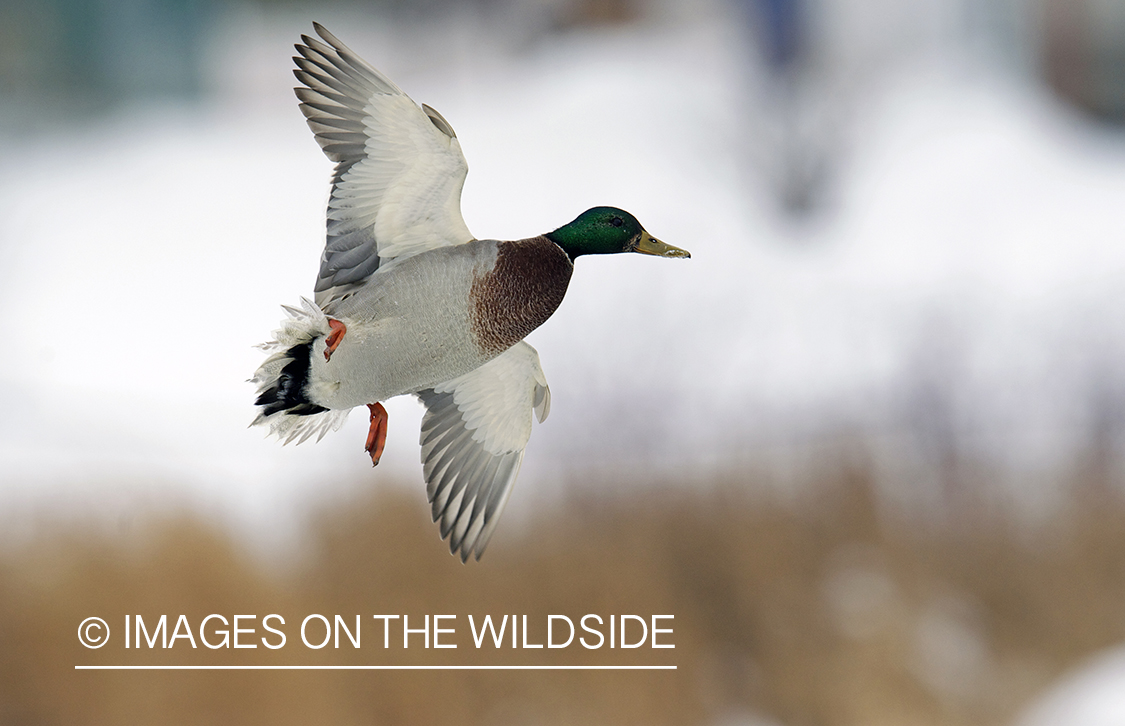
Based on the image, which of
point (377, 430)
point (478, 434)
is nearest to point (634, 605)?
point (478, 434)

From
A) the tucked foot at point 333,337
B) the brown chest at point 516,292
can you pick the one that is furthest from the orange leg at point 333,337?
the brown chest at point 516,292

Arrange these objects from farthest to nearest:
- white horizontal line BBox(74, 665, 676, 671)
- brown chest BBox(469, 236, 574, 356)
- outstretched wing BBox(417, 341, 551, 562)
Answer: white horizontal line BBox(74, 665, 676, 671)
outstretched wing BBox(417, 341, 551, 562)
brown chest BBox(469, 236, 574, 356)

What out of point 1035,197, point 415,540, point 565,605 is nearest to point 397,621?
point 415,540

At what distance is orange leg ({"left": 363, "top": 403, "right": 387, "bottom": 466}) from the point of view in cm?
99

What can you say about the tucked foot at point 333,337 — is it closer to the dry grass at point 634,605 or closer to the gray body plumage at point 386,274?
the gray body plumage at point 386,274

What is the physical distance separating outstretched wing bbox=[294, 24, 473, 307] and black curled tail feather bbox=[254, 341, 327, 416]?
8 cm

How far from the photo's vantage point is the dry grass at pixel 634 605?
2598 millimetres

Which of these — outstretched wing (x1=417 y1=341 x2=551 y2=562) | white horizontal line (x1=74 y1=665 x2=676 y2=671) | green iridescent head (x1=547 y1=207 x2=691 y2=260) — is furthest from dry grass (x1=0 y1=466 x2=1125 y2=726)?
green iridescent head (x1=547 y1=207 x2=691 y2=260)

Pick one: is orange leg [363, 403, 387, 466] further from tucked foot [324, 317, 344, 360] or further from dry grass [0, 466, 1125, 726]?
dry grass [0, 466, 1125, 726]

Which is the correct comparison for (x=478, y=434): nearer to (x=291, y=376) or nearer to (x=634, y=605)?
(x=291, y=376)

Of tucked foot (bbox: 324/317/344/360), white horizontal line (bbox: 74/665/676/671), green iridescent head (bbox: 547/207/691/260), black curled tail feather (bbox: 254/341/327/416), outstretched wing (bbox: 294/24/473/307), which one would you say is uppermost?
white horizontal line (bbox: 74/665/676/671)

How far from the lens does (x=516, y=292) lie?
0.91m

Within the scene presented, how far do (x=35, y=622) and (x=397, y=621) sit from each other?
2.63 ft

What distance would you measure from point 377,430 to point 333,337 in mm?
107
